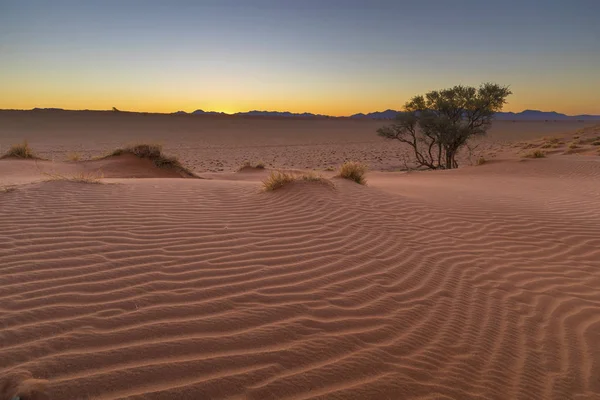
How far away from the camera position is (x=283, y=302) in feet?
10.6

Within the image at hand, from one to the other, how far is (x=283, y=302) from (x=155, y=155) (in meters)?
12.1

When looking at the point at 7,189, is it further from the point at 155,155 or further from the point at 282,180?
the point at 155,155

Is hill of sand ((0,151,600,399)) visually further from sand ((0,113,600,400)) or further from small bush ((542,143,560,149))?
small bush ((542,143,560,149))

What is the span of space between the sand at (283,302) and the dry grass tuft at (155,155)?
7206 mm

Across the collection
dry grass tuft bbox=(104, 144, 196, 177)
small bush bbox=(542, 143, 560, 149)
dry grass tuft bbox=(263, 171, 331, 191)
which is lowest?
dry grass tuft bbox=(263, 171, 331, 191)

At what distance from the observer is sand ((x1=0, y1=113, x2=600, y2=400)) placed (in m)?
2.37

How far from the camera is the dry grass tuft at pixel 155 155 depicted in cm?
1358

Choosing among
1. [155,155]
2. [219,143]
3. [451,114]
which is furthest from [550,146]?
[219,143]

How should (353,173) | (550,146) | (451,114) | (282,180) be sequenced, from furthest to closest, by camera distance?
(550,146) < (451,114) < (353,173) < (282,180)

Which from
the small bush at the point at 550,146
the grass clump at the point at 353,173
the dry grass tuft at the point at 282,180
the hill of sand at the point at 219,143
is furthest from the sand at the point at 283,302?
the small bush at the point at 550,146

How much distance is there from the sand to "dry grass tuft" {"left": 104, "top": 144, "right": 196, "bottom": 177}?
7.21m

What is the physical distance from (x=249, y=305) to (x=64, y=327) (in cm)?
128

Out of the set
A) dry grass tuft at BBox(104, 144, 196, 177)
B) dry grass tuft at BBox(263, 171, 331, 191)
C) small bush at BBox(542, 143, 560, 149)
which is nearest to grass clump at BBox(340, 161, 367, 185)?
dry grass tuft at BBox(263, 171, 331, 191)

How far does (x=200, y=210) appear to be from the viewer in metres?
5.74
